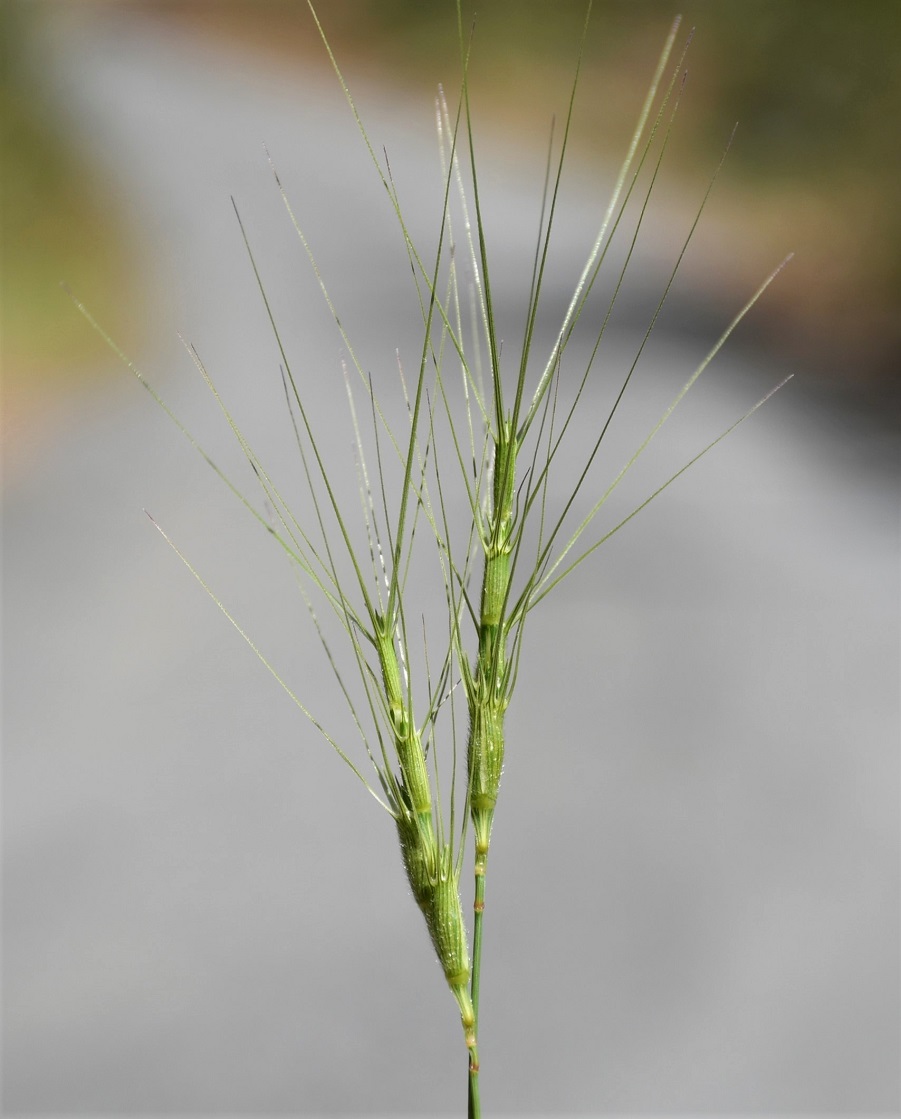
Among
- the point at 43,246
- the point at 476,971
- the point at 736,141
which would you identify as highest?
the point at 736,141

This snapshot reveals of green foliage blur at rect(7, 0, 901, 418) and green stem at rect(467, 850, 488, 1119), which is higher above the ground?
green foliage blur at rect(7, 0, 901, 418)

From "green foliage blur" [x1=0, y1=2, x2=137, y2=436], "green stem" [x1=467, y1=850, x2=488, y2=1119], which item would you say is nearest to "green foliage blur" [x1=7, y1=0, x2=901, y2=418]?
"green foliage blur" [x1=0, y1=2, x2=137, y2=436]

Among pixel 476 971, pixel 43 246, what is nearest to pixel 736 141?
pixel 43 246

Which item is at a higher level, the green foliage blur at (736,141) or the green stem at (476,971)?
the green foliage blur at (736,141)

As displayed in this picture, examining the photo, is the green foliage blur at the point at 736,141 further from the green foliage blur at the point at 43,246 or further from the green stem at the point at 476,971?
the green stem at the point at 476,971

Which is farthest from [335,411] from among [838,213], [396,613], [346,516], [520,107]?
[396,613]

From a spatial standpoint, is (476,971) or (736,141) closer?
(476,971)

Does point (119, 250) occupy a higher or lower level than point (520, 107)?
lower

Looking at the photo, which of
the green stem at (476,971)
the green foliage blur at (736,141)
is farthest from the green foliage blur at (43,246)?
the green stem at (476,971)

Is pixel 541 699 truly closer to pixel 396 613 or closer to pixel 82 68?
pixel 396 613

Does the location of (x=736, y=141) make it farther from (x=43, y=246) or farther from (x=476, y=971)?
(x=476, y=971)

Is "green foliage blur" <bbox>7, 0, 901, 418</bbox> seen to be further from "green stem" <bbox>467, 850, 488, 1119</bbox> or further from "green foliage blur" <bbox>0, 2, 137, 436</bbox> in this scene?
"green stem" <bbox>467, 850, 488, 1119</bbox>
